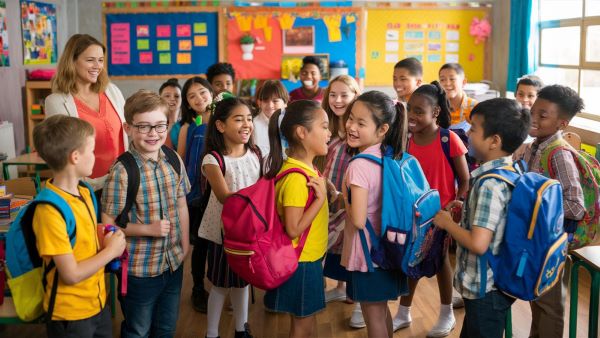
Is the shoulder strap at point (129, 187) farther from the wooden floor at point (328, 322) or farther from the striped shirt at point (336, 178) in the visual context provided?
the wooden floor at point (328, 322)

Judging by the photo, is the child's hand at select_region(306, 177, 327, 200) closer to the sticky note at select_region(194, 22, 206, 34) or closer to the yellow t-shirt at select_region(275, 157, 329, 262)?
the yellow t-shirt at select_region(275, 157, 329, 262)

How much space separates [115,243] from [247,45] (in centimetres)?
488

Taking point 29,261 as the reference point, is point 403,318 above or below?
below

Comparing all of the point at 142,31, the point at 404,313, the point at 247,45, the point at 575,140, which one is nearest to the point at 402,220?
the point at 404,313

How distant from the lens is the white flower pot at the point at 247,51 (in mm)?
6469

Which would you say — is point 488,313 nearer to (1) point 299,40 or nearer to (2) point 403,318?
(2) point 403,318

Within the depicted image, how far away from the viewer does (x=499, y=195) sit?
6.10 ft

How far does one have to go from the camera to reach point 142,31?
21.5 ft

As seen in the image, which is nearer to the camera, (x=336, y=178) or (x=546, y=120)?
(x=546, y=120)

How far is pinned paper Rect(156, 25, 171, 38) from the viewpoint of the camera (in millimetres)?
6547

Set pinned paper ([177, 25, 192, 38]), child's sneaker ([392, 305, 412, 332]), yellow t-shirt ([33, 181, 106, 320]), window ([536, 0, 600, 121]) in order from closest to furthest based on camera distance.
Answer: yellow t-shirt ([33, 181, 106, 320]) → child's sneaker ([392, 305, 412, 332]) → window ([536, 0, 600, 121]) → pinned paper ([177, 25, 192, 38])

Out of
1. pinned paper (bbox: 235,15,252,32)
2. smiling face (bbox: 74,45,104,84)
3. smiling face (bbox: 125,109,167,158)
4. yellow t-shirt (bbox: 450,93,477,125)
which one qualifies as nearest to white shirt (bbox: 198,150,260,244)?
smiling face (bbox: 125,109,167,158)

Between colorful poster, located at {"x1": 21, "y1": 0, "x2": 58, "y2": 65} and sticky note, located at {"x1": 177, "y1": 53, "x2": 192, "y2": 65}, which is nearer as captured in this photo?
colorful poster, located at {"x1": 21, "y1": 0, "x2": 58, "y2": 65}

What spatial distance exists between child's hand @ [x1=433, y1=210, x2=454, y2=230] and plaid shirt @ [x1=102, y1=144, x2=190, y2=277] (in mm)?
937
